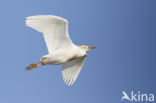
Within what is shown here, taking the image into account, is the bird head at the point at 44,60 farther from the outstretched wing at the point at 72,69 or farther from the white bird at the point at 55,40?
the outstretched wing at the point at 72,69

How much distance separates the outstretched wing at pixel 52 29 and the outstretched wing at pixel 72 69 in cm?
137

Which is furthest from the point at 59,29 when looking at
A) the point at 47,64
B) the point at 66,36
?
the point at 47,64

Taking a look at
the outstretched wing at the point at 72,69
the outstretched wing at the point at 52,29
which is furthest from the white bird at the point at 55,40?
the outstretched wing at the point at 72,69

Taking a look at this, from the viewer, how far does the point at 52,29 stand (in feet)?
52.9

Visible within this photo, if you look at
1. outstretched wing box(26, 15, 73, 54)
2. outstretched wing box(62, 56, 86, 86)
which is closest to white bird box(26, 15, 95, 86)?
outstretched wing box(26, 15, 73, 54)

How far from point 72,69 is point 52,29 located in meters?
2.11

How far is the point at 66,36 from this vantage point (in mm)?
16000

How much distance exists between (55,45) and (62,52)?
0.45 m

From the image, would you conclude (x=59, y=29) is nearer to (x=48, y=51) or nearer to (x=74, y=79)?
(x=48, y=51)

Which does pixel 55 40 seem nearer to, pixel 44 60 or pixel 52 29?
pixel 52 29

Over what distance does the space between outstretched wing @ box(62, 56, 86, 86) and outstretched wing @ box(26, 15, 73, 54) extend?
1369mm

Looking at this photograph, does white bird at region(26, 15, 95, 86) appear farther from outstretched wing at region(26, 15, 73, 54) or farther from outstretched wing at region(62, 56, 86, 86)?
outstretched wing at region(62, 56, 86, 86)

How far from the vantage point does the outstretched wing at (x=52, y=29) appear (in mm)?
15828

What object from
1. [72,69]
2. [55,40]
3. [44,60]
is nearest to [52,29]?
[55,40]
